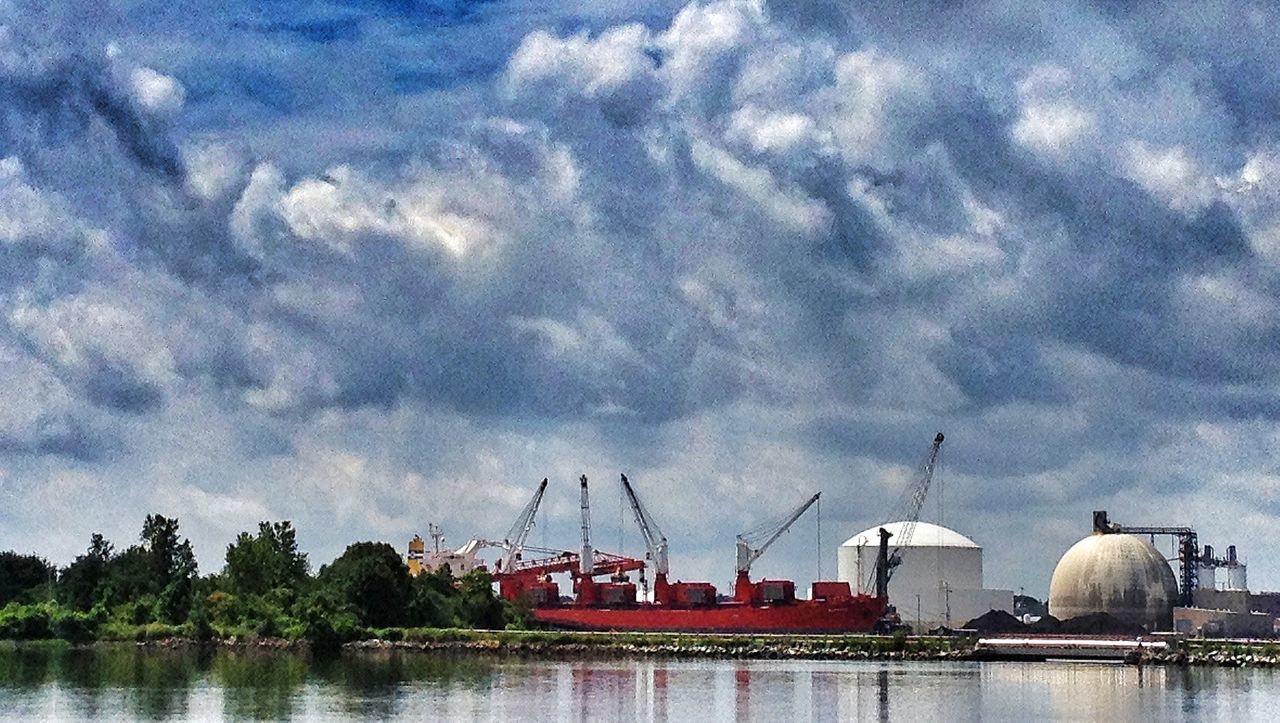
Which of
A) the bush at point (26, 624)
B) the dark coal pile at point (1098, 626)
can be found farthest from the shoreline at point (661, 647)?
the dark coal pile at point (1098, 626)

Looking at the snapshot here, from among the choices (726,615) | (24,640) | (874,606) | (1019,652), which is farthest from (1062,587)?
(24,640)

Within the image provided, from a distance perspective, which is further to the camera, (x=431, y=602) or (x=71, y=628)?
(x=431, y=602)

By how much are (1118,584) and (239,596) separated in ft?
229

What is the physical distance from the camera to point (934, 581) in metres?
166

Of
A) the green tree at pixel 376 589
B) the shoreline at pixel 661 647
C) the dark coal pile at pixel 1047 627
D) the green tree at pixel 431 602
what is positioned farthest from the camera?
the dark coal pile at pixel 1047 627

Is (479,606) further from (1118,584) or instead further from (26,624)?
(1118,584)

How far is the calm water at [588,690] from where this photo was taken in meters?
61.1

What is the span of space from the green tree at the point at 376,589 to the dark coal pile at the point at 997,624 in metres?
47.8

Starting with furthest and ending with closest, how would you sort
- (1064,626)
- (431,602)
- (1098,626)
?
(1064,626) → (1098,626) → (431,602)

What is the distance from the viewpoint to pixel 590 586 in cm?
16038

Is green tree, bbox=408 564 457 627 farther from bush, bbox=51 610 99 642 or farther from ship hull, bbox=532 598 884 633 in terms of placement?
bush, bbox=51 610 99 642

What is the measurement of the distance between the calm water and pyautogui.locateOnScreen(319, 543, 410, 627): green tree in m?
15.2

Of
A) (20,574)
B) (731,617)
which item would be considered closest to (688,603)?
(731,617)

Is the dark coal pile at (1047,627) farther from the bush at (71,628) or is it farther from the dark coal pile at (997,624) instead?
the bush at (71,628)
